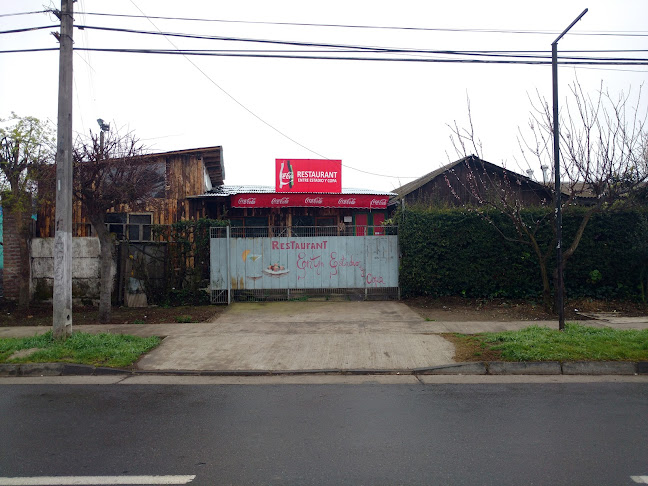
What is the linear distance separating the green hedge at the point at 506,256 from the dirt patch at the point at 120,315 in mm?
5647

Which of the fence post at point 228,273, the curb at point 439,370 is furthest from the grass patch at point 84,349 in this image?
the fence post at point 228,273

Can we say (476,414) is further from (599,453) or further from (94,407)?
(94,407)

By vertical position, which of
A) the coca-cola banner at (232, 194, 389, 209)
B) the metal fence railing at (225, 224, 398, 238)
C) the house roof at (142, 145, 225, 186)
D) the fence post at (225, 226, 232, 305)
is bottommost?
the fence post at (225, 226, 232, 305)

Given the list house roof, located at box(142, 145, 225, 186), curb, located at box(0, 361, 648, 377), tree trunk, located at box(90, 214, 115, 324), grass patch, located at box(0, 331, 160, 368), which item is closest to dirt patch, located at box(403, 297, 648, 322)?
curb, located at box(0, 361, 648, 377)

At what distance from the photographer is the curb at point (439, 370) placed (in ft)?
22.6

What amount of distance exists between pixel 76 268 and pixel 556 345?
39.4ft

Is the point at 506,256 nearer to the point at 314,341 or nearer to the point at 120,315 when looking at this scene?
the point at 314,341

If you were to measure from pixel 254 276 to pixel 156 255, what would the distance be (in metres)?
2.77

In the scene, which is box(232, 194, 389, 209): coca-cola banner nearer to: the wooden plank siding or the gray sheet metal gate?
the wooden plank siding

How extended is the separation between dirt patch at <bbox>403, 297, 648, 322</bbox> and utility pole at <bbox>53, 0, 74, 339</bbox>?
7312mm

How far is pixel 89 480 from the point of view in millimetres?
3721

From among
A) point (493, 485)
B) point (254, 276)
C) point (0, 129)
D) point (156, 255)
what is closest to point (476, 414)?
point (493, 485)

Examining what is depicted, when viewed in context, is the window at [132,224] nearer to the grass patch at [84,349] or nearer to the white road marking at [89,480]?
the grass patch at [84,349]

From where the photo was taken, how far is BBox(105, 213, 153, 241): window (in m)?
15.3
